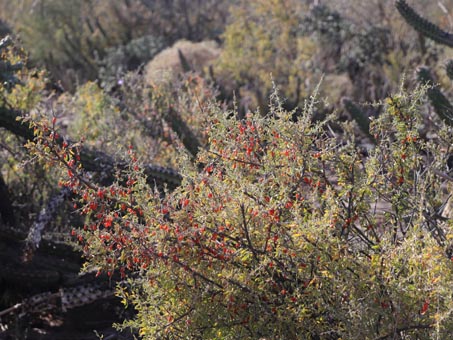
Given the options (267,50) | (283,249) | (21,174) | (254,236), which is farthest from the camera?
(267,50)

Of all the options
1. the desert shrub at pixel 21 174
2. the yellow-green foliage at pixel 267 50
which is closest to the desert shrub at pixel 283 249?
the desert shrub at pixel 21 174

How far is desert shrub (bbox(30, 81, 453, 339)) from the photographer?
10.8ft

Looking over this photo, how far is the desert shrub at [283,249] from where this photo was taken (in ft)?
10.8

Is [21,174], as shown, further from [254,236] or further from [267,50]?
[267,50]

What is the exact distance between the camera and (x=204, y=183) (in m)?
3.69

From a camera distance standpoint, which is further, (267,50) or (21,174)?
(267,50)

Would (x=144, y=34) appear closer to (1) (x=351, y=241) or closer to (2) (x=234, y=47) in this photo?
(2) (x=234, y=47)

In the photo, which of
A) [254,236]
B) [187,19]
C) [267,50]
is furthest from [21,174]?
[187,19]

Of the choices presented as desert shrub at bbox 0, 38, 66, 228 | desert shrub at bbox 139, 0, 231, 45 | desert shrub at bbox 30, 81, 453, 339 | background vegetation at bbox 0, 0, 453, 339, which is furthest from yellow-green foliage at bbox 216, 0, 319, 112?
desert shrub at bbox 30, 81, 453, 339

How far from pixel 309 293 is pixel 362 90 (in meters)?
11.2

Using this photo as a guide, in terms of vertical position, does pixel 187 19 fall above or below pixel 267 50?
below

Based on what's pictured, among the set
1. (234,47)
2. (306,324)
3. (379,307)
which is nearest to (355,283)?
(379,307)

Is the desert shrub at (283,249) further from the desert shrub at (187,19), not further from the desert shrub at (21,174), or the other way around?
the desert shrub at (187,19)

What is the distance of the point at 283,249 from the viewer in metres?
3.45
